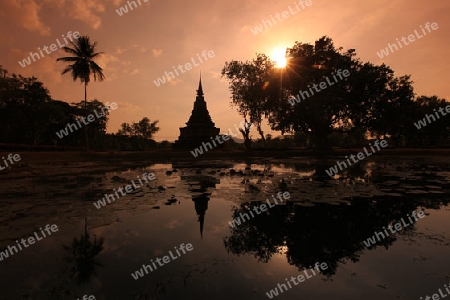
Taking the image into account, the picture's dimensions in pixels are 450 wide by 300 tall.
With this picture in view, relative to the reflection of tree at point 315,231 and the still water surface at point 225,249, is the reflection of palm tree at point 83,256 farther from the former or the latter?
the reflection of tree at point 315,231

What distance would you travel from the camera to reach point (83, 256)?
10.7ft

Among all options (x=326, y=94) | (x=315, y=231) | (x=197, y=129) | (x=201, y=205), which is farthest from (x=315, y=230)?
(x=197, y=129)

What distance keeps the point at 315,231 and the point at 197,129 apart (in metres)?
39.7

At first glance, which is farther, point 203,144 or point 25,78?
point 203,144

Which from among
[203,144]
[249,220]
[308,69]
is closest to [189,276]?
[249,220]

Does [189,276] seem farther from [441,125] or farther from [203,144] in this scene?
[441,125]

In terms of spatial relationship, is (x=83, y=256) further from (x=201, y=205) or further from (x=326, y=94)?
(x=326, y=94)

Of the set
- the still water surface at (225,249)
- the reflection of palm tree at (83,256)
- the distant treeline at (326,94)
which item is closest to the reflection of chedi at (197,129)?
the distant treeline at (326,94)

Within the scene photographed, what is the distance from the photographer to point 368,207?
5684mm

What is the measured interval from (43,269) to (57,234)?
4.38ft

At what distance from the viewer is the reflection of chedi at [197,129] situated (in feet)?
134

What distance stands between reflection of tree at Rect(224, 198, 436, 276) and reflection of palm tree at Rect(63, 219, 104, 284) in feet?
5.94

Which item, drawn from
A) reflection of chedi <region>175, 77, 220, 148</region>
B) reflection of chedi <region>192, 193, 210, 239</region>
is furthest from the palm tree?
reflection of chedi <region>192, 193, 210, 239</region>

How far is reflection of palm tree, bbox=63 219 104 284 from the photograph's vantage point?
279 centimetres
